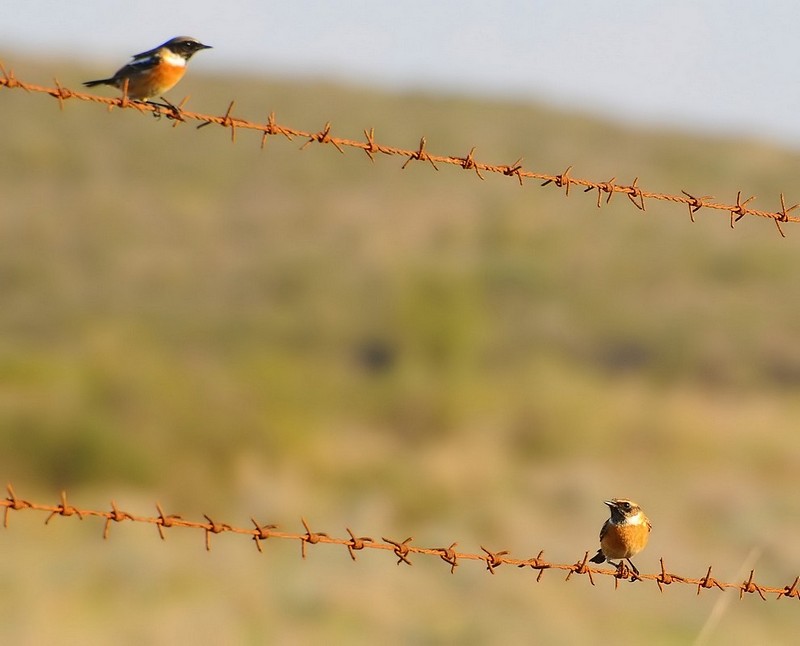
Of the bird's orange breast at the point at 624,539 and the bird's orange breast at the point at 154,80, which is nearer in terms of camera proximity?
the bird's orange breast at the point at 154,80

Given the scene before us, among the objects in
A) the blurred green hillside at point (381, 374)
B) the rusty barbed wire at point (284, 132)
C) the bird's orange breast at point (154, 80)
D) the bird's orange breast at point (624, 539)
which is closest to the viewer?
the rusty barbed wire at point (284, 132)

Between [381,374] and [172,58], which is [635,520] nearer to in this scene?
[172,58]

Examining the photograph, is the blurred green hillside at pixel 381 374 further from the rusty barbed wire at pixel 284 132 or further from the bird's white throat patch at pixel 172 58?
the bird's white throat patch at pixel 172 58

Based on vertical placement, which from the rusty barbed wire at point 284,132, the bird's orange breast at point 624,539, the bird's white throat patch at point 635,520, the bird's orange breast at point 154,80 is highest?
the bird's orange breast at point 154,80

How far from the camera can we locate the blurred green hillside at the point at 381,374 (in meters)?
16.0

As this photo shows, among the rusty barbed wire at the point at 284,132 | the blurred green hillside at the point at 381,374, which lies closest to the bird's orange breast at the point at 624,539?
the rusty barbed wire at the point at 284,132

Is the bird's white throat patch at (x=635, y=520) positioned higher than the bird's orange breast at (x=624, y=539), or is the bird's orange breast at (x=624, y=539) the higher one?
the bird's white throat patch at (x=635, y=520)

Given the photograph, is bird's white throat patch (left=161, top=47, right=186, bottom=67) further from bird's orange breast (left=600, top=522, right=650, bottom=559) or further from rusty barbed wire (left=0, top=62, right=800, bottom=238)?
bird's orange breast (left=600, top=522, right=650, bottom=559)

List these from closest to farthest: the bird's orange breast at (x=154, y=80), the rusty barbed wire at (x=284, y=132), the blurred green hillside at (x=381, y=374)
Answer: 1. the rusty barbed wire at (x=284, y=132)
2. the bird's orange breast at (x=154, y=80)
3. the blurred green hillside at (x=381, y=374)

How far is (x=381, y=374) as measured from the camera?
35344 mm

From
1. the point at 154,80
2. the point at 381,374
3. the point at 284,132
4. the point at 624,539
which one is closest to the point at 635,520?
the point at 624,539

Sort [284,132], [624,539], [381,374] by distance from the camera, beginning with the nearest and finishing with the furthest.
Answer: [284,132], [624,539], [381,374]

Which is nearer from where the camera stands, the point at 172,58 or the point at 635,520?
the point at 172,58

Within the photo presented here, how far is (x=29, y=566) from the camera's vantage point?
17.0 m
